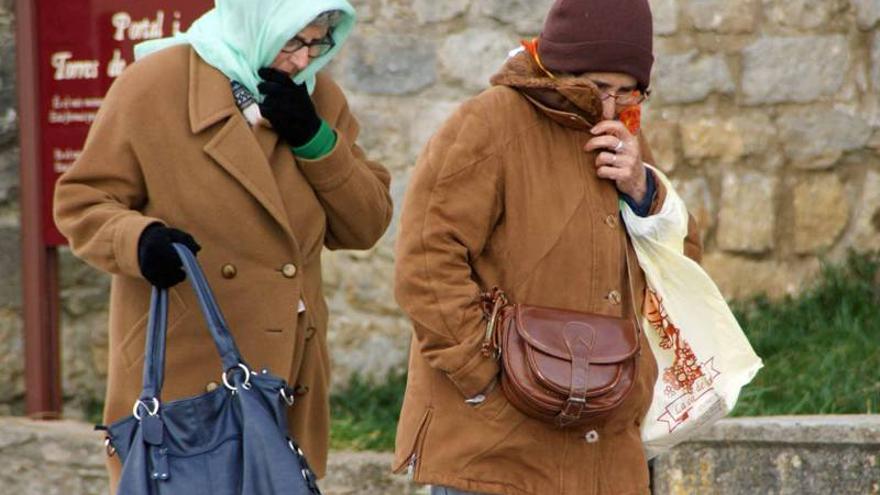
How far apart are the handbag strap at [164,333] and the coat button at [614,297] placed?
738mm

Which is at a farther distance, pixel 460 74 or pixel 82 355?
pixel 82 355

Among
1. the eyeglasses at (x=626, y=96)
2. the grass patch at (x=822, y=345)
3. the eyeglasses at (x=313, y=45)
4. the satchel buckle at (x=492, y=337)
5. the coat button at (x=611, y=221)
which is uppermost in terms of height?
the eyeglasses at (x=313, y=45)

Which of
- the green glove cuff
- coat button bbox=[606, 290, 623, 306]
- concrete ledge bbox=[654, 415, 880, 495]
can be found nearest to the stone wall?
concrete ledge bbox=[654, 415, 880, 495]

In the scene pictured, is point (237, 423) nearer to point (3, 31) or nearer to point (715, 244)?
point (715, 244)

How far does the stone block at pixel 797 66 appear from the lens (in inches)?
232

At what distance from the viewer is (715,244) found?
5980 mm

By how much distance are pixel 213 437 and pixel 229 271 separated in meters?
0.50

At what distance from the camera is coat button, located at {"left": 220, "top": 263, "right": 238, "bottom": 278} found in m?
3.64

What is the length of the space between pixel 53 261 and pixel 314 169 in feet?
8.93

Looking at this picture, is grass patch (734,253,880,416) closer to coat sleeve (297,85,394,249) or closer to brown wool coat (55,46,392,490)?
coat sleeve (297,85,394,249)

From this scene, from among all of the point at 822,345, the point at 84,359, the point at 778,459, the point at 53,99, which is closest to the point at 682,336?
the point at 778,459

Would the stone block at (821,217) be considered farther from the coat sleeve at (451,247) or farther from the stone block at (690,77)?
the coat sleeve at (451,247)

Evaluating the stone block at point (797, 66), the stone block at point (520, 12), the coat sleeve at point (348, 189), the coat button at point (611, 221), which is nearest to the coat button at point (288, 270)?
the coat sleeve at point (348, 189)

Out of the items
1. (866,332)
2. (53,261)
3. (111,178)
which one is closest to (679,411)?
(111,178)
